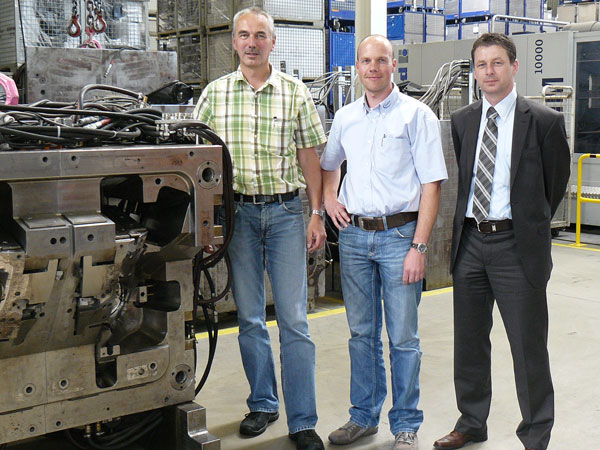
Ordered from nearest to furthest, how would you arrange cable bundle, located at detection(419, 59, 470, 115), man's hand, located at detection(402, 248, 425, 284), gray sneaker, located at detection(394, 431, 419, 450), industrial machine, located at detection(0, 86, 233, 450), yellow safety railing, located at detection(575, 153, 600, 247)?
1. industrial machine, located at detection(0, 86, 233, 450)
2. man's hand, located at detection(402, 248, 425, 284)
3. gray sneaker, located at detection(394, 431, 419, 450)
4. cable bundle, located at detection(419, 59, 470, 115)
5. yellow safety railing, located at detection(575, 153, 600, 247)

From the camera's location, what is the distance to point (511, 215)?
3.40 m

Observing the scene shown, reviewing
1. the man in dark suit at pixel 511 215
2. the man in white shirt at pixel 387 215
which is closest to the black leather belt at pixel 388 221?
the man in white shirt at pixel 387 215

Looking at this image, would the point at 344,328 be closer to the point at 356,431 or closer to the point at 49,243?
the point at 356,431

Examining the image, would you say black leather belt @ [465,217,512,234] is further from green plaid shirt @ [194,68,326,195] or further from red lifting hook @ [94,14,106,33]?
red lifting hook @ [94,14,106,33]

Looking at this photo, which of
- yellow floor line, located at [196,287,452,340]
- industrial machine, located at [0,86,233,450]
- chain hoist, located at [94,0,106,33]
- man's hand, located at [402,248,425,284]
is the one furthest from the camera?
chain hoist, located at [94,0,106,33]

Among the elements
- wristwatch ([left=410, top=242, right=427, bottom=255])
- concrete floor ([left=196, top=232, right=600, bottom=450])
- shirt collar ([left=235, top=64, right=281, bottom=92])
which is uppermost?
shirt collar ([left=235, top=64, right=281, bottom=92])

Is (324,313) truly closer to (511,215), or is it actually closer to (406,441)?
(406,441)

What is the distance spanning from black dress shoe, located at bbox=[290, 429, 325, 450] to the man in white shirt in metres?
0.30

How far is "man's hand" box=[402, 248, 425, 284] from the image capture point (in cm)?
346

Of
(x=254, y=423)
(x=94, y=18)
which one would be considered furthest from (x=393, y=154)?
(x=94, y=18)

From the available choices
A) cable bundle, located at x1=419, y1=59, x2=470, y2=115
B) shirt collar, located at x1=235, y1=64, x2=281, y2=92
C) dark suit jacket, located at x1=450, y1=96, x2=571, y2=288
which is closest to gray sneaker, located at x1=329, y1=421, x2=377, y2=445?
dark suit jacket, located at x1=450, y1=96, x2=571, y2=288

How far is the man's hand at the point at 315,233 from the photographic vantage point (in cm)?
379

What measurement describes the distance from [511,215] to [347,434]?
134cm

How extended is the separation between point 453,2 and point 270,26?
10727mm
